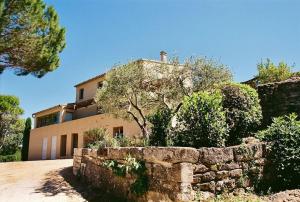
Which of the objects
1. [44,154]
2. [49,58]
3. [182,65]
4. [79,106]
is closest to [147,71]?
[182,65]

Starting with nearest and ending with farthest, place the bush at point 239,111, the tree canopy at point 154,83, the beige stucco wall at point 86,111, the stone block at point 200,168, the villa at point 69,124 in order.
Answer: the stone block at point 200,168, the bush at point 239,111, the tree canopy at point 154,83, the villa at point 69,124, the beige stucco wall at point 86,111

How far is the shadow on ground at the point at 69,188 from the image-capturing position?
371 inches

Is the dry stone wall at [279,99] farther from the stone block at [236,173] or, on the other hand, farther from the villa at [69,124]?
the villa at [69,124]

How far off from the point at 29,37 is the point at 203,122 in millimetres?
10815

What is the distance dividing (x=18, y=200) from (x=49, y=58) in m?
8.61

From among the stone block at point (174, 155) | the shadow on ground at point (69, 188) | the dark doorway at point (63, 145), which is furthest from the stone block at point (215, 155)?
the dark doorway at point (63, 145)

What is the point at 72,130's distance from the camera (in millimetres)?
27359

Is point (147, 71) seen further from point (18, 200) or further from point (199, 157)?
point (199, 157)

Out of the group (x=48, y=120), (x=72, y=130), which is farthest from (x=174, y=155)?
(x=48, y=120)

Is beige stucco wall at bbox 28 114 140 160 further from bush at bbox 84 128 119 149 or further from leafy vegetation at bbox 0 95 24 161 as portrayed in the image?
leafy vegetation at bbox 0 95 24 161

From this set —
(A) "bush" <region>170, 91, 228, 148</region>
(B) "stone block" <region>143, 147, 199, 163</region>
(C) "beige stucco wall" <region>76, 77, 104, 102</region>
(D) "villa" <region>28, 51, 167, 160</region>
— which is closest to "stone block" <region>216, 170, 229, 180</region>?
(B) "stone block" <region>143, 147, 199, 163</region>

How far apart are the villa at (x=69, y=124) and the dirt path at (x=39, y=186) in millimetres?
9039

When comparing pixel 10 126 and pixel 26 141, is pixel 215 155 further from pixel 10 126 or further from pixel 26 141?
pixel 10 126

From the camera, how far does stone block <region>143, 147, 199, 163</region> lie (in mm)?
6535
